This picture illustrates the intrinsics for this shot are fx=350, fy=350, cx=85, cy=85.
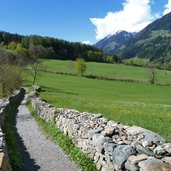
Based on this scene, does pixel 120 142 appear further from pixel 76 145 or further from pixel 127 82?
pixel 127 82

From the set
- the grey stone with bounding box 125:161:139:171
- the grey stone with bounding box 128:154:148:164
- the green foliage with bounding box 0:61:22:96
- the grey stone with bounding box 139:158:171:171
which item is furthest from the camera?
the green foliage with bounding box 0:61:22:96

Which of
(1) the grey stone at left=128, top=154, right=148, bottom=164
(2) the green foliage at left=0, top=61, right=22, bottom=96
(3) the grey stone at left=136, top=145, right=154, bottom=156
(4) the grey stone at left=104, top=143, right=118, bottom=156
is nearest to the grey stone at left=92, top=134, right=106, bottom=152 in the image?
(4) the grey stone at left=104, top=143, right=118, bottom=156

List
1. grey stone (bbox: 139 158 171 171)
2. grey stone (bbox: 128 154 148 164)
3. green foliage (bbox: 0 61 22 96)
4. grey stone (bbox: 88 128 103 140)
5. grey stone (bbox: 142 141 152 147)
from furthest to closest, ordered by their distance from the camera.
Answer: green foliage (bbox: 0 61 22 96)
grey stone (bbox: 88 128 103 140)
grey stone (bbox: 142 141 152 147)
grey stone (bbox: 128 154 148 164)
grey stone (bbox: 139 158 171 171)

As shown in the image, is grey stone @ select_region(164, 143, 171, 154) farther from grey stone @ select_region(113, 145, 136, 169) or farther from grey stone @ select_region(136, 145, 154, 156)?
grey stone @ select_region(113, 145, 136, 169)

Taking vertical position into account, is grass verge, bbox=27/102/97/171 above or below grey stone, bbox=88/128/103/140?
below

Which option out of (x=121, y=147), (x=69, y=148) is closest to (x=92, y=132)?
(x=69, y=148)

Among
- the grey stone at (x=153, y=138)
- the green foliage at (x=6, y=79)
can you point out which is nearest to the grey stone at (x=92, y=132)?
the grey stone at (x=153, y=138)

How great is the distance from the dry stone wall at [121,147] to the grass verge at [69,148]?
261 mm

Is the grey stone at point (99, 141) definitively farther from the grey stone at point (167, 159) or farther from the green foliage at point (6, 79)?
the green foliage at point (6, 79)

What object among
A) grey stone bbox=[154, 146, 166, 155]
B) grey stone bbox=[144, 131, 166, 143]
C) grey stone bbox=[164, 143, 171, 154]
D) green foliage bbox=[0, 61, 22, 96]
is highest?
grey stone bbox=[164, 143, 171, 154]

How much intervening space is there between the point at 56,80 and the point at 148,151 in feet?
433

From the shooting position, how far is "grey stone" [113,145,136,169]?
11391 mm

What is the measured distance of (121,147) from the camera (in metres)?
12.1

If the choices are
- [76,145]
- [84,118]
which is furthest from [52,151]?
[84,118]
